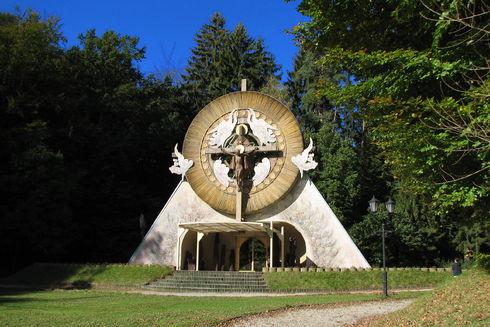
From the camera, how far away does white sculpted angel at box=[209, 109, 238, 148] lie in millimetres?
27484

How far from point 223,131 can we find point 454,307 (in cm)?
1970

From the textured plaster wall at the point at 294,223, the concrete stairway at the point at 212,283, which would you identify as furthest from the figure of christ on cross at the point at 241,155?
the concrete stairway at the point at 212,283

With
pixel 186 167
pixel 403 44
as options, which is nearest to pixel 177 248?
pixel 186 167

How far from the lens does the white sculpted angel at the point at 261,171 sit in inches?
1041

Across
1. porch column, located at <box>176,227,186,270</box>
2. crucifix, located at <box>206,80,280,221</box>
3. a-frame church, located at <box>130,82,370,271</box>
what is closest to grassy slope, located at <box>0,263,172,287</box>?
porch column, located at <box>176,227,186,270</box>

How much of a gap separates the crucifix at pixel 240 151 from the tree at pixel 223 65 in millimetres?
19262

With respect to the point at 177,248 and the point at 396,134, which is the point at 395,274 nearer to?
the point at 177,248

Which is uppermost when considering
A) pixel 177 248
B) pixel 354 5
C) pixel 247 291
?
pixel 354 5

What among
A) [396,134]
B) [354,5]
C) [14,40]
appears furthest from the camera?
[14,40]

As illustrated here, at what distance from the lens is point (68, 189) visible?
1134 inches

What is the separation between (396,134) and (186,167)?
19.4 meters

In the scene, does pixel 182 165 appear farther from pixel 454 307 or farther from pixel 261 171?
pixel 454 307

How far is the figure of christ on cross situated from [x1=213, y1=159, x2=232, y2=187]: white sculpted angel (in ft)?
1.12

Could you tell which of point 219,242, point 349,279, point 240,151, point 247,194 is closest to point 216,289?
point 349,279
